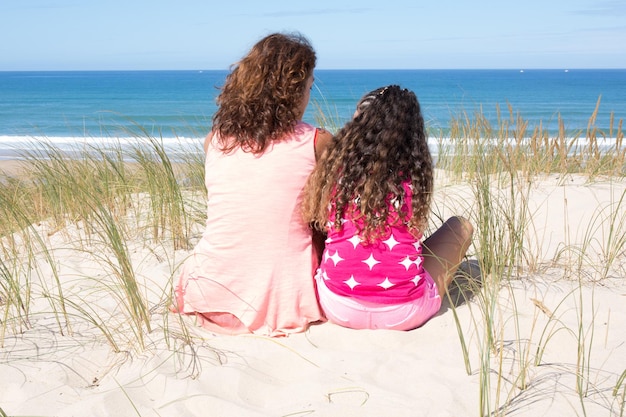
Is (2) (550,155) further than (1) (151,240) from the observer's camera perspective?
Yes

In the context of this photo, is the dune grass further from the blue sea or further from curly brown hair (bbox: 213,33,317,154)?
curly brown hair (bbox: 213,33,317,154)

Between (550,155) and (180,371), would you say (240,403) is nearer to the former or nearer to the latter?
(180,371)

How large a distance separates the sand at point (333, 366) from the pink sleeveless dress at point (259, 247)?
0.31 feet

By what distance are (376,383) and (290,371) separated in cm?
30

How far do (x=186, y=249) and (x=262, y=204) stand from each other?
1.15 m

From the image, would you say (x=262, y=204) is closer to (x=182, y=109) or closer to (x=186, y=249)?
(x=186, y=249)

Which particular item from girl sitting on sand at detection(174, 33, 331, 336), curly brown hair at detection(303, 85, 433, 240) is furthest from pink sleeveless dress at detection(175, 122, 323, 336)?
curly brown hair at detection(303, 85, 433, 240)

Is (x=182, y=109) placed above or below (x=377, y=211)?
below

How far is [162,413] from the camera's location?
184cm

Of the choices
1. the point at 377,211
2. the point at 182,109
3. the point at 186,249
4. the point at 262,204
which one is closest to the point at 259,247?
the point at 262,204

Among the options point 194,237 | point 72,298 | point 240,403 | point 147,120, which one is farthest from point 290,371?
point 147,120

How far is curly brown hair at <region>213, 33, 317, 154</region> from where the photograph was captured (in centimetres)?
242

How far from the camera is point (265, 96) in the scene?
2.44 m

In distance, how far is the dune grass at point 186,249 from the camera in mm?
2057
